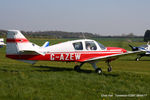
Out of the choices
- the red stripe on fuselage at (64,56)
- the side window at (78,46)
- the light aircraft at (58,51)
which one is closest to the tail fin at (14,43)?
the light aircraft at (58,51)

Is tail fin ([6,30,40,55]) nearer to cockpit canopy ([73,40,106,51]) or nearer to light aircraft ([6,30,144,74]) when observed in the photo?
light aircraft ([6,30,144,74])

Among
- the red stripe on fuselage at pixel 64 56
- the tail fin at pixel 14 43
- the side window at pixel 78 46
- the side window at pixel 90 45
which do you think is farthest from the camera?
the side window at pixel 90 45

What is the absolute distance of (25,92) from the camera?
7008 millimetres

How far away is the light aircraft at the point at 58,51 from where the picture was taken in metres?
11.3

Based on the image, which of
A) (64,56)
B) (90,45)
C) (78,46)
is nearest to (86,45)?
(90,45)

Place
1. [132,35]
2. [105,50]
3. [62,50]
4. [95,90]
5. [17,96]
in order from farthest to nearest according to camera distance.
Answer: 1. [132,35]
2. [105,50]
3. [62,50]
4. [95,90]
5. [17,96]

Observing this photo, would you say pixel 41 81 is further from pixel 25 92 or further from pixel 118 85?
pixel 118 85

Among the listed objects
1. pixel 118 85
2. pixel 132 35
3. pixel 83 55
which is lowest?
pixel 118 85

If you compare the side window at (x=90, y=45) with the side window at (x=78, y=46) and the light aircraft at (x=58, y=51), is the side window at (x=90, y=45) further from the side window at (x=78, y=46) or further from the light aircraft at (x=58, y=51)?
the side window at (x=78, y=46)

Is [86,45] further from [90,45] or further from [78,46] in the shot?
[78,46]

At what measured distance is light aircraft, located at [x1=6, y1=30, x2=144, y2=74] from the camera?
11328 millimetres

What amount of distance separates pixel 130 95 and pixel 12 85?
4.21 meters

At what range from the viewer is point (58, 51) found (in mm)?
11961

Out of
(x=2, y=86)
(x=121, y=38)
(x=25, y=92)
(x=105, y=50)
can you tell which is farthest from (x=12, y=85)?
(x=121, y=38)
